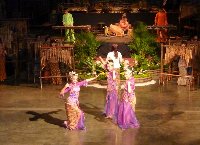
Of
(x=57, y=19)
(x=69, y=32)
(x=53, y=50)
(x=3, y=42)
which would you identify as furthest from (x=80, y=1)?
(x=53, y=50)

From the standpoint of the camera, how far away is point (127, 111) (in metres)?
12.0

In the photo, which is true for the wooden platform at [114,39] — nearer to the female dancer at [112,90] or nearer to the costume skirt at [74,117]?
the female dancer at [112,90]

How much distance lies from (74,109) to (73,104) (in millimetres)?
131

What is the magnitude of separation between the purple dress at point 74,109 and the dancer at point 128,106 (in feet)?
3.30

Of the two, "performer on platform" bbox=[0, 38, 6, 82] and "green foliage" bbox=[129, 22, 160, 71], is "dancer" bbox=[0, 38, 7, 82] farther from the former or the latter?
"green foliage" bbox=[129, 22, 160, 71]

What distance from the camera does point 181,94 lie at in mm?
15648

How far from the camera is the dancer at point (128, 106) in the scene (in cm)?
1180

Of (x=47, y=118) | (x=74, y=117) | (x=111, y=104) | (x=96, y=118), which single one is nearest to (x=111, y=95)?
(x=111, y=104)

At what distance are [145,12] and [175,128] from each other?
16655 millimetres

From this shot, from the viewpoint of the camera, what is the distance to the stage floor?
446 inches

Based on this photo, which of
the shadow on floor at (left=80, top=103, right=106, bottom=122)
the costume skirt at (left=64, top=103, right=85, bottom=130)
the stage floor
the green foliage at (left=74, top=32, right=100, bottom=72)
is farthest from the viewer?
the green foliage at (left=74, top=32, right=100, bottom=72)

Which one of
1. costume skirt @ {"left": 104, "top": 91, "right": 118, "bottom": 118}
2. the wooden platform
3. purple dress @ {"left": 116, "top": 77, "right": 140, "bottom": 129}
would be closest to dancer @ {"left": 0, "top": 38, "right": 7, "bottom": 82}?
the wooden platform

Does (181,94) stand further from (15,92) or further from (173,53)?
(15,92)


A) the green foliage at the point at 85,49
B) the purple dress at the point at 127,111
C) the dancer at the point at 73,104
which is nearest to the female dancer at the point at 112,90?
the purple dress at the point at 127,111
